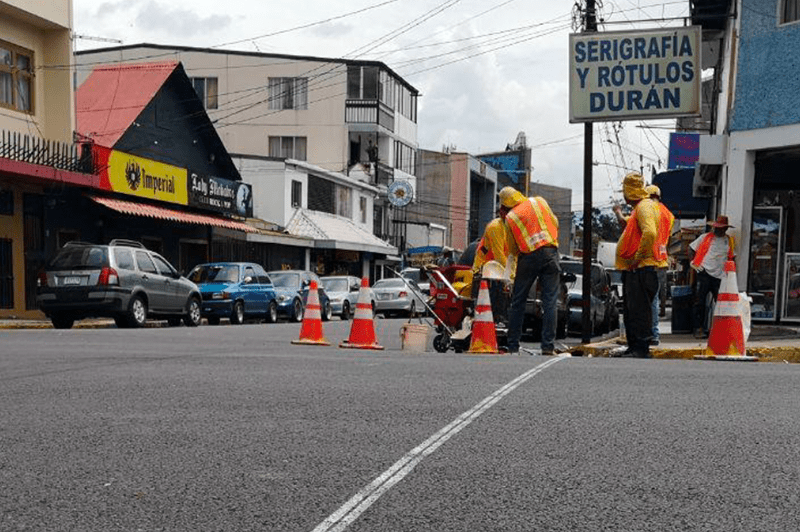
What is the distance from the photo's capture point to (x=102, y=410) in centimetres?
681

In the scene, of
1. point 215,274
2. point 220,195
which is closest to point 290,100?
point 220,195

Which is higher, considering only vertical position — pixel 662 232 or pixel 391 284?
pixel 662 232

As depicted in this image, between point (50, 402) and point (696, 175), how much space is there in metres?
17.8

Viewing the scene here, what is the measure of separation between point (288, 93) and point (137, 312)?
111ft

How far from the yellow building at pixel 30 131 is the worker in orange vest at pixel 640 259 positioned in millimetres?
15519

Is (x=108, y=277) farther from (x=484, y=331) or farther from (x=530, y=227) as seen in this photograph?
(x=530, y=227)

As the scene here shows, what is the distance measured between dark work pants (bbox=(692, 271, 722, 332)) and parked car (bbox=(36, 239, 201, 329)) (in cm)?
1075

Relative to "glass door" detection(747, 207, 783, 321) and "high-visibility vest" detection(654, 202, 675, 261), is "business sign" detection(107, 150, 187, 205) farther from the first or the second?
"high-visibility vest" detection(654, 202, 675, 261)

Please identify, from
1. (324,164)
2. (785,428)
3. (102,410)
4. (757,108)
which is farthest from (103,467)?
(324,164)

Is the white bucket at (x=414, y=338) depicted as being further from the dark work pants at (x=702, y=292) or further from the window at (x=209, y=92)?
the window at (x=209, y=92)

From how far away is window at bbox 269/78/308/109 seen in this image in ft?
171

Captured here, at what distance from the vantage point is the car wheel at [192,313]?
22609 millimetres

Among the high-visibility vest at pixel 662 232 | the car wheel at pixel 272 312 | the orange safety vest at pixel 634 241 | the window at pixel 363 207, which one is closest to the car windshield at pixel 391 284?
the car wheel at pixel 272 312

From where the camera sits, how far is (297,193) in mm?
44031
